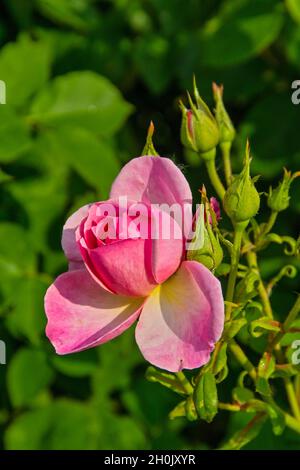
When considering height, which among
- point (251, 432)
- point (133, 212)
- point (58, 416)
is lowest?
point (58, 416)

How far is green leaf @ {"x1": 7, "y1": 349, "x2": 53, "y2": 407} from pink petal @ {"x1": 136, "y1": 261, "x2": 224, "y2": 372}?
0.90 m

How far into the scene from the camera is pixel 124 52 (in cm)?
241

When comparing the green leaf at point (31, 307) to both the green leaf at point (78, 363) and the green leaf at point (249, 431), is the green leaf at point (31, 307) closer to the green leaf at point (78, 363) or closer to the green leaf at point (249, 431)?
the green leaf at point (78, 363)

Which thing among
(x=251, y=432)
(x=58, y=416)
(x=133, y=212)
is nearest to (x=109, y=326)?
(x=133, y=212)

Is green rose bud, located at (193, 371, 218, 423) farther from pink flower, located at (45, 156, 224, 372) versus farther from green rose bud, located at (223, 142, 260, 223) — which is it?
green rose bud, located at (223, 142, 260, 223)

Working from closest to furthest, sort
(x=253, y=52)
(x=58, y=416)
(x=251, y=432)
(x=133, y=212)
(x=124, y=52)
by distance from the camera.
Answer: (x=133, y=212)
(x=251, y=432)
(x=253, y=52)
(x=58, y=416)
(x=124, y=52)

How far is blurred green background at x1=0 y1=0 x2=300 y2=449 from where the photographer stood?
2.04 metres

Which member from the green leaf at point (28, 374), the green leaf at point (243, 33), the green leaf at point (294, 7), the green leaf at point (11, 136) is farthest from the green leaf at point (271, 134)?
the green leaf at point (28, 374)

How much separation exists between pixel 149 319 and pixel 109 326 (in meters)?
0.06

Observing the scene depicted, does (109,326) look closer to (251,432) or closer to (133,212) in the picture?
(133,212)

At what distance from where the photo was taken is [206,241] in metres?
1.19
